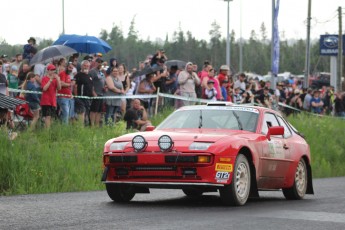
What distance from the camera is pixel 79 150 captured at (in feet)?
58.7

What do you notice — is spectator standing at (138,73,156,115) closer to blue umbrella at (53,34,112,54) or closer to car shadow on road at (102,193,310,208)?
blue umbrella at (53,34,112,54)

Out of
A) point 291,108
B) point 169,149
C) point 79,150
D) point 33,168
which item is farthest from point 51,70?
point 291,108

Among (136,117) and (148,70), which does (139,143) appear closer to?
(136,117)

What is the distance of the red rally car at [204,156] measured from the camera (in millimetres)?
11492

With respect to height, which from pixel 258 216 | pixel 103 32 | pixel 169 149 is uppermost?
pixel 103 32

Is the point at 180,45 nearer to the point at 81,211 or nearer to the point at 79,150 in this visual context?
the point at 79,150

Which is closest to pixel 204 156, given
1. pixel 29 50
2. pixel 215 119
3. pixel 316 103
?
pixel 215 119

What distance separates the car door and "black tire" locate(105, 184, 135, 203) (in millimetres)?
1828

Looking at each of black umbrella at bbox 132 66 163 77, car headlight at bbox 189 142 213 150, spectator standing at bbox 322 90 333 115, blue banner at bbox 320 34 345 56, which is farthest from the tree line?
car headlight at bbox 189 142 213 150

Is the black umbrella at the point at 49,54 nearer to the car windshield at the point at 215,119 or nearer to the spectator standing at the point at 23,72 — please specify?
the spectator standing at the point at 23,72

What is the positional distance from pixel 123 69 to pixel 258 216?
13.3m

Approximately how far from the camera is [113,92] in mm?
22203

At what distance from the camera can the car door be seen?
12.8 m

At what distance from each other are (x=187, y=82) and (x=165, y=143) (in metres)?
12.7
